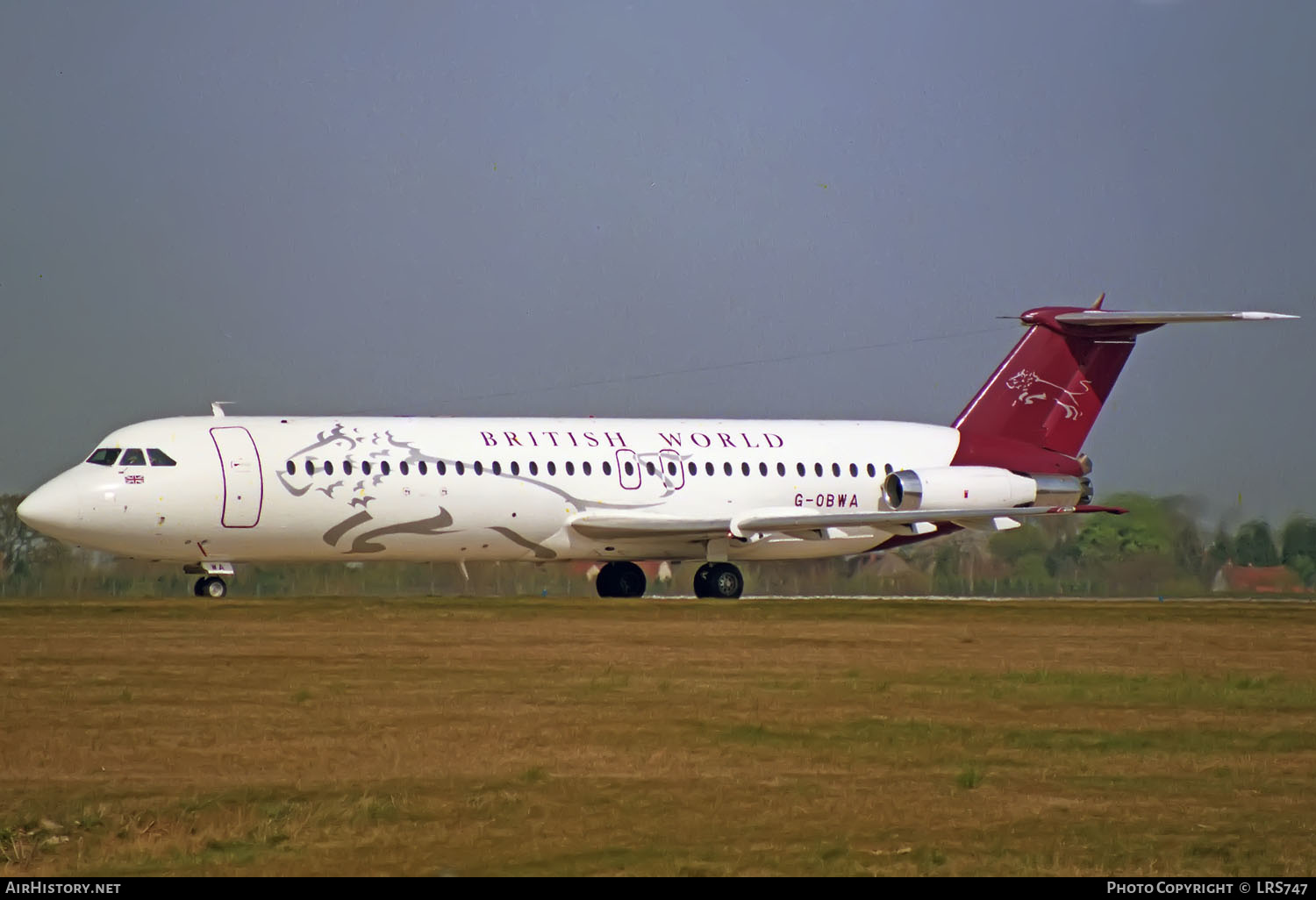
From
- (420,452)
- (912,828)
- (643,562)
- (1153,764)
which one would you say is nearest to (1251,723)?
(1153,764)

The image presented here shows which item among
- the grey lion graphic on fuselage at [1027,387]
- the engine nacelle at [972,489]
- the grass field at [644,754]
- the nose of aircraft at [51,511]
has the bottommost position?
the grass field at [644,754]

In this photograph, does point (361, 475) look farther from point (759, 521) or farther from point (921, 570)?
point (921, 570)

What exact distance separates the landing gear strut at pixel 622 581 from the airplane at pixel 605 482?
4 centimetres

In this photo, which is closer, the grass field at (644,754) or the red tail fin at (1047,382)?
the grass field at (644,754)

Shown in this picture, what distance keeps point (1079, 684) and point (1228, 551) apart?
949 inches

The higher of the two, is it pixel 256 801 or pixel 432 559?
pixel 432 559

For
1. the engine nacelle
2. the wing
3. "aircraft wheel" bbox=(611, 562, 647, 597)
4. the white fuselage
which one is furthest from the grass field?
"aircraft wheel" bbox=(611, 562, 647, 597)

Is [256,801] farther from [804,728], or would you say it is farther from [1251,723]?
[1251,723]

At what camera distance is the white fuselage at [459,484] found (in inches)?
1348

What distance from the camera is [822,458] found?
41.0 m

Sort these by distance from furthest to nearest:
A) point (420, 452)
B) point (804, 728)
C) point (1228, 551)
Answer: point (1228, 551) → point (420, 452) → point (804, 728)

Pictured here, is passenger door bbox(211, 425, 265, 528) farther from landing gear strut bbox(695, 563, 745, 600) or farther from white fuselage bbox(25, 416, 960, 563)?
landing gear strut bbox(695, 563, 745, 600)

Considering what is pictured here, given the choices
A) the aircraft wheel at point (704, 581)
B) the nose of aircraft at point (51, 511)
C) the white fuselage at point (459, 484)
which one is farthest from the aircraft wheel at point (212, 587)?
the aircraft wheel at point (704, 581)

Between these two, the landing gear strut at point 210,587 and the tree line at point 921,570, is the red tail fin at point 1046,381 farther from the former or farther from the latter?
the landing gear strut at point 210,587
